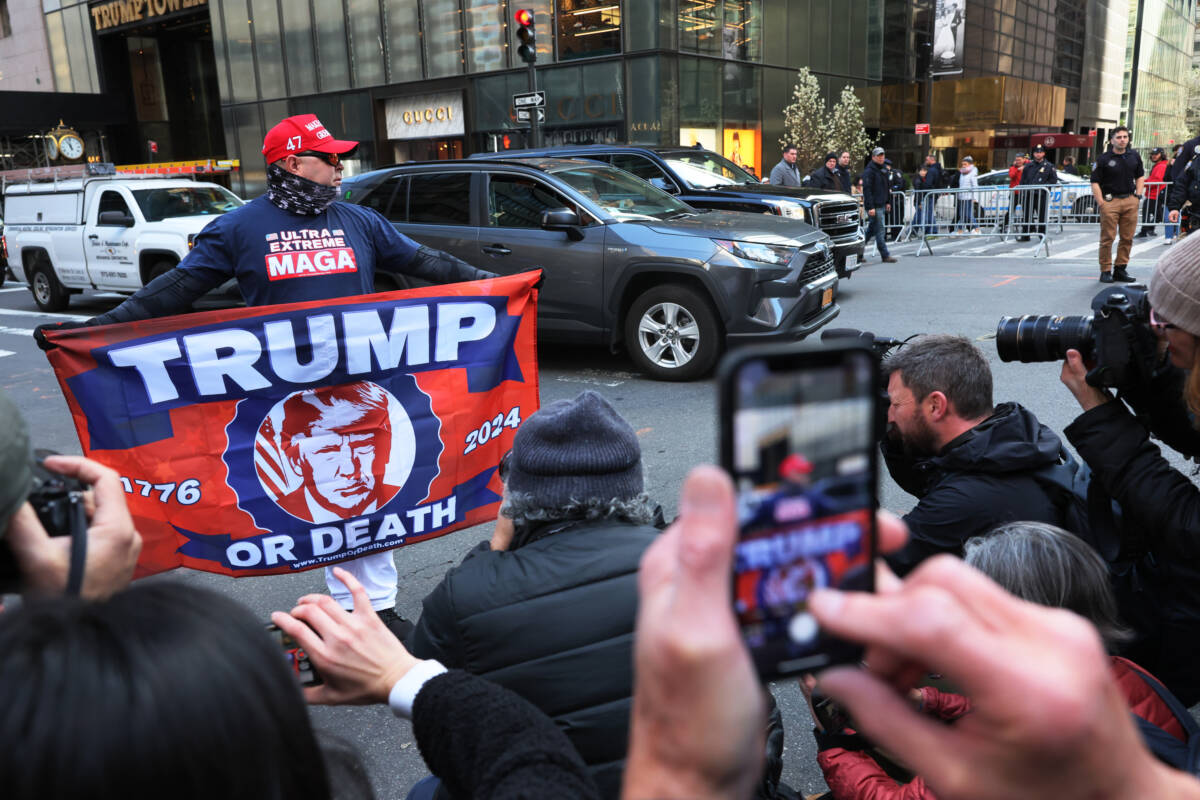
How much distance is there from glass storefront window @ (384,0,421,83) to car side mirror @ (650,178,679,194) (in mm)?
15311

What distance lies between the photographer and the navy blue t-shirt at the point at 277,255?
333 cm

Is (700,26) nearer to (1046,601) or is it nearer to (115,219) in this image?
(115,219)

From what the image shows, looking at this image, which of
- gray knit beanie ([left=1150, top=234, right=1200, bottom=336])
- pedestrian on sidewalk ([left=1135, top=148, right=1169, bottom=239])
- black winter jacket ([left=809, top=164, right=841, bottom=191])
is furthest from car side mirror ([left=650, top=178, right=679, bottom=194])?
pedestrian on sidewalk ([left=1135, top=148, right=1169, bottom=239])

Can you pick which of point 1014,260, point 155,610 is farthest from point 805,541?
point 1014,260

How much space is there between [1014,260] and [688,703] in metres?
14.9

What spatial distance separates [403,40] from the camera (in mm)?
24078

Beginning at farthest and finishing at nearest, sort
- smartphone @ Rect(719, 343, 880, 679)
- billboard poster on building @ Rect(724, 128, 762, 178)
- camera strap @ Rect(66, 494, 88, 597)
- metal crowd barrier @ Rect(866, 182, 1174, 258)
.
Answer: billboard poster on building @ Rect(724, 128, 762, 178) < metal crowd barrier @ Rect(866, 182, 1174, 258) < camera strap @ Rect(66, 494, 88, 597) < smartphone @ Rect(719, 343, 880, 679)

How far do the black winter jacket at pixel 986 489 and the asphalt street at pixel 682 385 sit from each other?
804 millimetres

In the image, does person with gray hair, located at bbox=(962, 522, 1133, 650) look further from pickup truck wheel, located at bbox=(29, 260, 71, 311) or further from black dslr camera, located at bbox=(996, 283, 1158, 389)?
pickup truck wheel, located at bbox=(29, 260, 71, 311)

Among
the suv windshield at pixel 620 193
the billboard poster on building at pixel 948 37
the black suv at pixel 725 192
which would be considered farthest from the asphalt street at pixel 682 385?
the billboard poster on building at pixel 948 37

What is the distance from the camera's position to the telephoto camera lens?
2398mm

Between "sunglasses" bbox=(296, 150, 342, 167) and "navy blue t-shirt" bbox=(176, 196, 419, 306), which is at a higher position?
"sunglasses" bbox=(296, 150, 342, 167)

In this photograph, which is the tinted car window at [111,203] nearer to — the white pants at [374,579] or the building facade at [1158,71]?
the white pants at [374,579]

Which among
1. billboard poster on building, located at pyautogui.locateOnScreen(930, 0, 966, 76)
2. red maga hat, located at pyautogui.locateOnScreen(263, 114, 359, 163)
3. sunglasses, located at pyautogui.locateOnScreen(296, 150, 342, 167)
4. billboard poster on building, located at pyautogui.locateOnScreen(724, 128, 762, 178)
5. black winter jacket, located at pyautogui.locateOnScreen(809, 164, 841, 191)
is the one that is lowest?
black winter jacket, located at pyautogui.locateOnScreen(809, 164, 841, 191)
